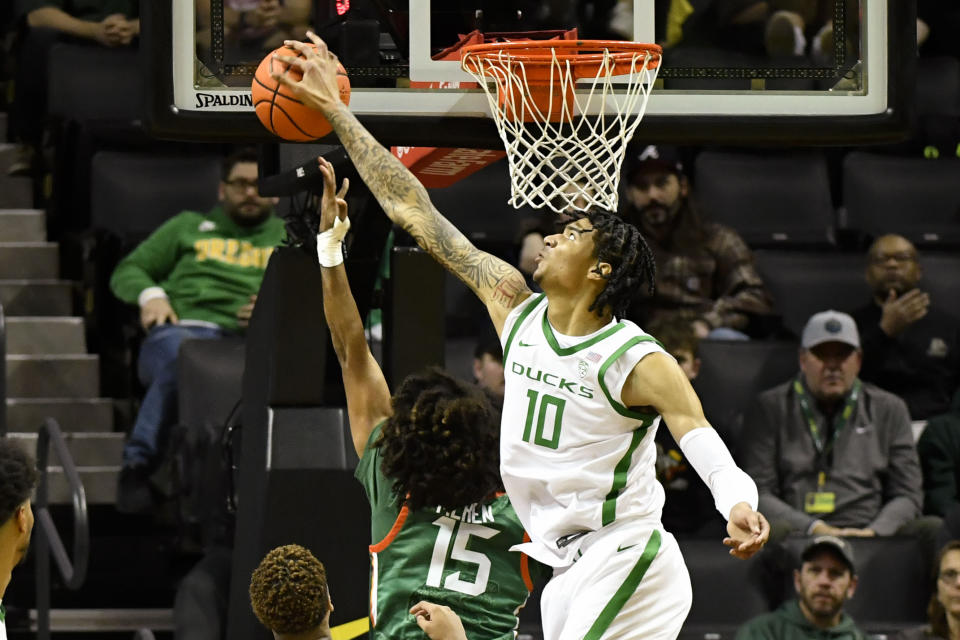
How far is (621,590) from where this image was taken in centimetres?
429

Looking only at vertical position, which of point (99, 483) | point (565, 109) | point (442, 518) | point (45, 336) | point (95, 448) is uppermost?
point (565, 109)

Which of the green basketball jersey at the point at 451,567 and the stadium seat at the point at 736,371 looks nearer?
the green basketball jersey at the point at 451,567

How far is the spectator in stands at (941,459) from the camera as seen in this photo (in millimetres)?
8281

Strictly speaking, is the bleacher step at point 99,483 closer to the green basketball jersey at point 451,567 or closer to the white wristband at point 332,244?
the white wristband at point 332,244

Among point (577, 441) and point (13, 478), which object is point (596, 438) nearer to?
point (577, 441)

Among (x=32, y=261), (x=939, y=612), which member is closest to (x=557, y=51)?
(x=939, y=612)

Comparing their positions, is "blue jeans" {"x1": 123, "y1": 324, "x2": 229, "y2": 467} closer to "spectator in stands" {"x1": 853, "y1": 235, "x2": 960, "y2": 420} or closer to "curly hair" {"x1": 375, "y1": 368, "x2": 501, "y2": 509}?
"curly hair" {"x1": 375, "y1": 368, "x2": 501, "y2": 509}

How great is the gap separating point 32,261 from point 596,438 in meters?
6.12

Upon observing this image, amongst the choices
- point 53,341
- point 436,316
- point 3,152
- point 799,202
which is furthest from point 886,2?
point 3,152

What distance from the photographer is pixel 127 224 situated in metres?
9.54

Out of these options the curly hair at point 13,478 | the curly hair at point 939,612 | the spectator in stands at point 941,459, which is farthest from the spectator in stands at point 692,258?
the curly hair at point 13,478

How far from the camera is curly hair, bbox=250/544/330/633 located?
4426 mm

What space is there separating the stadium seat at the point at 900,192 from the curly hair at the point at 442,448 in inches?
→ 232

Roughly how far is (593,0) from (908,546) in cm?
318
